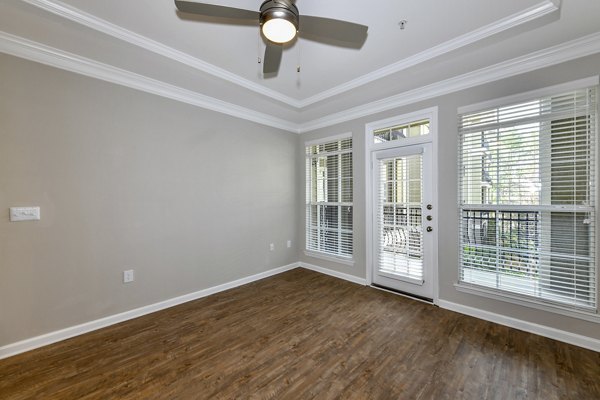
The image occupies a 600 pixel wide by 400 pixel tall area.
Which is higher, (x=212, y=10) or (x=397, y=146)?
(x=212, y=10)

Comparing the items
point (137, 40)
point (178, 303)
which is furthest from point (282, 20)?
point (178, 303)

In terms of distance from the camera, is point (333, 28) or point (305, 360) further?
point (305, 360)

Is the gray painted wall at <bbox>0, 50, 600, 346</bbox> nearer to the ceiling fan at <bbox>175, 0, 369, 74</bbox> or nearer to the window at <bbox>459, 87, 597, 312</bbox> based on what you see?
the window at <bbox>459, 87, 597, 312</bbox>

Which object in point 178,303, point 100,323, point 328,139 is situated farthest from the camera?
point 328,139

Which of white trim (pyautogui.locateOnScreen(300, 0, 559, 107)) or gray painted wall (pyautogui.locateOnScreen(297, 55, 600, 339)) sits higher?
white trim (pyautogui.locateOnScreen(300, 0, 559, 107))

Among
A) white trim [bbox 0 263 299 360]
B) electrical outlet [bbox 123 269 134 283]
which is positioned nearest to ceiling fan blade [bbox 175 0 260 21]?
electrical outlet [bbox 123 269 134 283]

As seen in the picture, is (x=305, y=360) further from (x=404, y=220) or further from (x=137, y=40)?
(x=137, y=40)

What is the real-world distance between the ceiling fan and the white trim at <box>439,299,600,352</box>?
310 cm

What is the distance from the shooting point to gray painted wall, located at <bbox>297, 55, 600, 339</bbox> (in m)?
2.35

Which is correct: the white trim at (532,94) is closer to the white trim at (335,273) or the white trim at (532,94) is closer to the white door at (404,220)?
the white door at (404,220)

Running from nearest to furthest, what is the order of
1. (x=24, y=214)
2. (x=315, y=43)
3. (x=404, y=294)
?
(x=24, y=214), (x=315, y=43), (x=404, y=294)

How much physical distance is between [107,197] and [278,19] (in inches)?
100

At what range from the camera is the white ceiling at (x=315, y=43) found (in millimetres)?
1935

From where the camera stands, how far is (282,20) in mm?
1565
